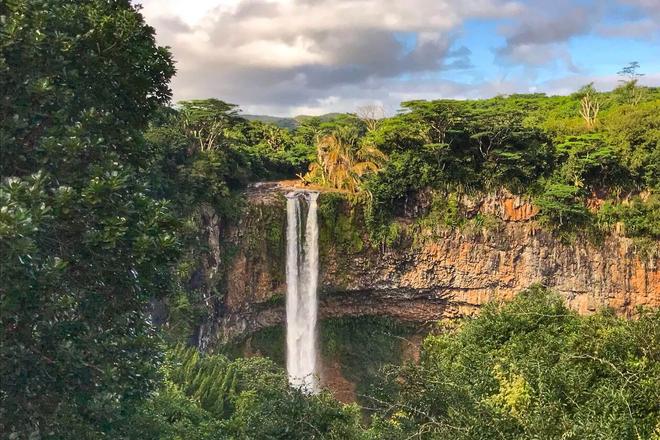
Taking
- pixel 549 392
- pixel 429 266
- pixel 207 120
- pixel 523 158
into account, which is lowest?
pixel 429 266

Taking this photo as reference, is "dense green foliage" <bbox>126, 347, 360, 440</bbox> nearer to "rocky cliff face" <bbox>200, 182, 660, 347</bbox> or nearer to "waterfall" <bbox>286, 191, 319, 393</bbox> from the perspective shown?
"waterfall" <bbox>286, 191, 319, 393</bbox>

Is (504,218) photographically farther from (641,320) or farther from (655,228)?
(641,320)

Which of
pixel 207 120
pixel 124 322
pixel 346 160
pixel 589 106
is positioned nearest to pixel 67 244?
pixel 124 322

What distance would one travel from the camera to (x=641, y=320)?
21.8 ft

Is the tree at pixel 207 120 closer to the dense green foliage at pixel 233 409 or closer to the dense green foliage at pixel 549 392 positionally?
the dense green foliage at pixel 233 409

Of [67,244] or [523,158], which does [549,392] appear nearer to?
[67,244]

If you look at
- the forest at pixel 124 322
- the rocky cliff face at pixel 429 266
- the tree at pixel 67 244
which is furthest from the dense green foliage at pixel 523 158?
the tree at pixel 67 244

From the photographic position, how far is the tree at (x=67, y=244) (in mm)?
4598

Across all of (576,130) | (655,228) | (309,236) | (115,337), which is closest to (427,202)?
(309,236)

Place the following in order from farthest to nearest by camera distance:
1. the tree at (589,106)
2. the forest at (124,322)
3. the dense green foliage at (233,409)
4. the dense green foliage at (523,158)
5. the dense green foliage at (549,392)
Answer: the tree at (589,106) → the dense green foliage at (523,158) → the dense green foliage at (233,409) → the dense green foliage at (549,392) → the forest at (124,322)

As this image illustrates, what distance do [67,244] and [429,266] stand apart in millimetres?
19889

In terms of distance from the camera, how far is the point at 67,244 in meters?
5.27

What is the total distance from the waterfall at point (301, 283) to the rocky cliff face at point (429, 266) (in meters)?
0.42

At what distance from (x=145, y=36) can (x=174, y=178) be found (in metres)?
13.4
